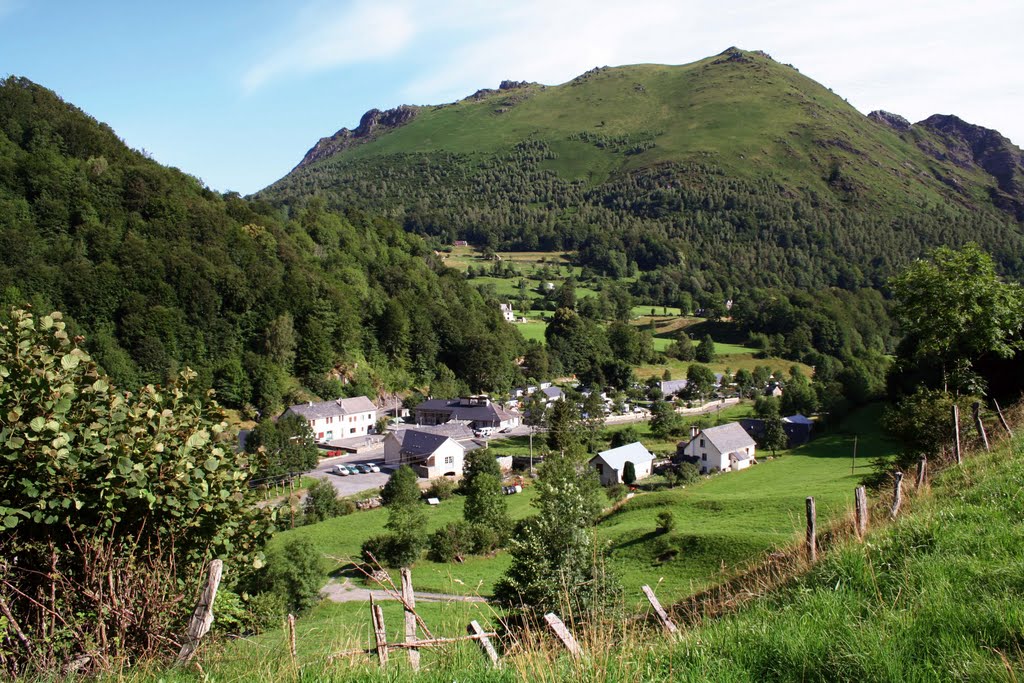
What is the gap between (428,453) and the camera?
47250mm

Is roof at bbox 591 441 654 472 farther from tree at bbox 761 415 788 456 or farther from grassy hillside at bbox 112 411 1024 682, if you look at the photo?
grassy hillside at bbox 112 411 1024 682

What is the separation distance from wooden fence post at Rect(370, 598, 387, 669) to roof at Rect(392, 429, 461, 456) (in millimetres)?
43240

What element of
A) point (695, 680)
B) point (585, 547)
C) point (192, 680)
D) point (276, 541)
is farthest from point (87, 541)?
point (276, 541)

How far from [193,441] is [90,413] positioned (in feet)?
2.95

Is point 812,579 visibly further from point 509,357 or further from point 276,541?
point 509,357

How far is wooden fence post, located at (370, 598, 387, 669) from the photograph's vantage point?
386 cm

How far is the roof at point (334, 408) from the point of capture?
5596 centimetres

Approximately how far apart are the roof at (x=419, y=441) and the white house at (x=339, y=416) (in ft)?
32.1

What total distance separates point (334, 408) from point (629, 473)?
28.9m

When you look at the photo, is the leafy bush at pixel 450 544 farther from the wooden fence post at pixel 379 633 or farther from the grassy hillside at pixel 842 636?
the wooden fence post at pixel 379 633

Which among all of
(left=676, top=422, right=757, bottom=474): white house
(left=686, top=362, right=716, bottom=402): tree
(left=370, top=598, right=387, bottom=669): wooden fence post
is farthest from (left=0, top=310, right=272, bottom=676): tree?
(left=686, top=362, right=716, bottom=402): tree

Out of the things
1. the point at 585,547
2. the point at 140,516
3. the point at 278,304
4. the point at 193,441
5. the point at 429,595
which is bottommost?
the point at 429,595

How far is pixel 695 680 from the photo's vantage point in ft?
11.5

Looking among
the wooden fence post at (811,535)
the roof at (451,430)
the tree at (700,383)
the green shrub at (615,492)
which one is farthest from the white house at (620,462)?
the wooden fence post at (811,535)
